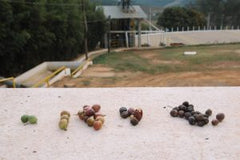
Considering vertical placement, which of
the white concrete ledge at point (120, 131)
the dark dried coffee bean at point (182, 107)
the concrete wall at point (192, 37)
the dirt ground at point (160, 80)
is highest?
the dark dried coffee bean at point (182, 107)

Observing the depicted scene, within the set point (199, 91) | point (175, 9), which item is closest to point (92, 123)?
point (199, 91)

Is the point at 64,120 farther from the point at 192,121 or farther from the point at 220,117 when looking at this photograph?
the point at 220,117

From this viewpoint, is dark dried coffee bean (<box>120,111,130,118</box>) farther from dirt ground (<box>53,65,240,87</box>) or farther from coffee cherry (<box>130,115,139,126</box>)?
dirt ground (<box>53,65,240,87</box>)

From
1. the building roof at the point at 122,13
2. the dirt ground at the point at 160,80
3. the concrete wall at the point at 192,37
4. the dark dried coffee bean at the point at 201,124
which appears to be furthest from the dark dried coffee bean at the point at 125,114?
the concrete wall at the point at 192,37

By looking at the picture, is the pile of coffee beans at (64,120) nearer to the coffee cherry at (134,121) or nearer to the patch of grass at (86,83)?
the coffee cherry at (134,121)

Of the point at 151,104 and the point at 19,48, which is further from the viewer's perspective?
the point at 19,48

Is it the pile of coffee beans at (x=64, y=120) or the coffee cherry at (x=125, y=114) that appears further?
the coffee cherry at (x=125, y=114)

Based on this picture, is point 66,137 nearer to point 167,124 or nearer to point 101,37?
point 167,124
